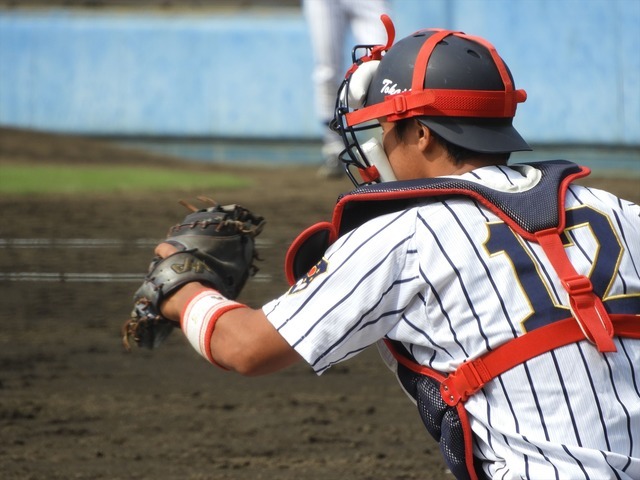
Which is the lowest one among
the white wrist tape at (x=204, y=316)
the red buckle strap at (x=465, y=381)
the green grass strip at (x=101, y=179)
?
the green grass strip at (x=101, y=179)

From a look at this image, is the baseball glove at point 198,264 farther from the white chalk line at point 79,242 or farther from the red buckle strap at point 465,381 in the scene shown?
the white chalk line at point 79,242

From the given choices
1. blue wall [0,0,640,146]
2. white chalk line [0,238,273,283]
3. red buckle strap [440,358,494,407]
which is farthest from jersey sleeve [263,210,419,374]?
blue wall [0,0,640,146]

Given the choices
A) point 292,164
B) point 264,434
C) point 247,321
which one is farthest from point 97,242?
point 292,164

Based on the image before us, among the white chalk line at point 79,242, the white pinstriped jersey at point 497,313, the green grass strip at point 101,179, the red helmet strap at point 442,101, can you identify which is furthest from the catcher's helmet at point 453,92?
the green grass strip at point 101,179

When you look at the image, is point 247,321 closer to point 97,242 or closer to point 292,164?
point 97,242

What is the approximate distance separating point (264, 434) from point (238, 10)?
10055 millimetres

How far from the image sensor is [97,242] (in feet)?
21.2

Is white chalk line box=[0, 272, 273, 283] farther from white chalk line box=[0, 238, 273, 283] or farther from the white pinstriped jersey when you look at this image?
the white pinstriped jersey

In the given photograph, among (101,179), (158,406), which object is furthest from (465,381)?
(101,179)

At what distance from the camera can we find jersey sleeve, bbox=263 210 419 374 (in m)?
1.78

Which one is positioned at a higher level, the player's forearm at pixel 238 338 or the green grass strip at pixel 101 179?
the player's forearm at pixel 238 338

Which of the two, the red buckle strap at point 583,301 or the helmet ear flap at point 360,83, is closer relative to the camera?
the red buckle strap at point 583,301

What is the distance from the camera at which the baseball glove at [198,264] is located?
2.10 metres

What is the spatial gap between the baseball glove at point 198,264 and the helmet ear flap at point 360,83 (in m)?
0.37
